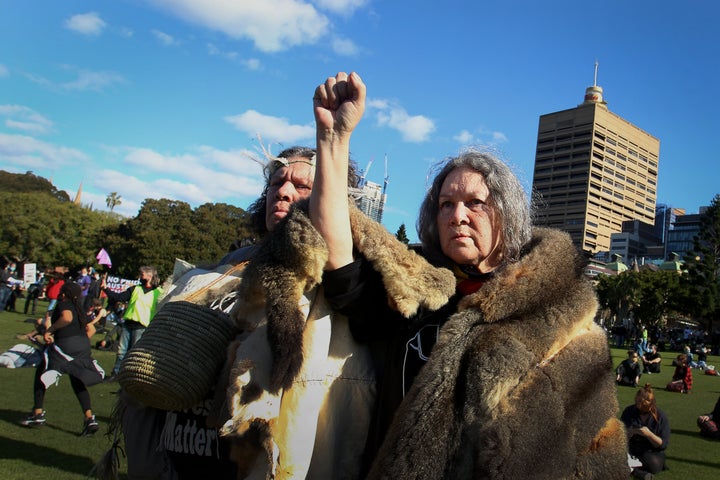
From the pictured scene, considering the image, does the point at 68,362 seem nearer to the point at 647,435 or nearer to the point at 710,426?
the point at 647,435

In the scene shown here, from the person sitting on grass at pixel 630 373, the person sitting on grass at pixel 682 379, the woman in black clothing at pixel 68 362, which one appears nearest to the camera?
the woman in black clothing at pixel 68 362

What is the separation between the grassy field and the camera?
5984mm

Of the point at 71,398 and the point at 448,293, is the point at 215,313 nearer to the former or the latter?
the point at 448,293

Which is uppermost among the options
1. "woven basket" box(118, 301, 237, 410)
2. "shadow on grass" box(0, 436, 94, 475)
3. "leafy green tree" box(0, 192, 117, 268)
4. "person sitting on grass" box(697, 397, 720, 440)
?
"leafy green tree" box(0, 192, 117, 268)

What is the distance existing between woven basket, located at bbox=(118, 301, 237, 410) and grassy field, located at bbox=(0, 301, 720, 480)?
438 cm

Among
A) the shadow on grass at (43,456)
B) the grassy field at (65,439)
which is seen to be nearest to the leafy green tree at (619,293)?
the grassy field at (65,439)

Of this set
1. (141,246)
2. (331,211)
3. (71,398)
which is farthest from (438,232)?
(141,246)

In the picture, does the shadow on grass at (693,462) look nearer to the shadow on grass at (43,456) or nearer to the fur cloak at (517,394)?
the shadow on grass at (43,456)

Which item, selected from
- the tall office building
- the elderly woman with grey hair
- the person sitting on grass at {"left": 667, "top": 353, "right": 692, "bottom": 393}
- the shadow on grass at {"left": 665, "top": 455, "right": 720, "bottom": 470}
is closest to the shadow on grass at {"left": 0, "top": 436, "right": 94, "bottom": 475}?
the elderly woman with grey hair

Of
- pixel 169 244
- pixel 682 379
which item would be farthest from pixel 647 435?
pixel 169 244

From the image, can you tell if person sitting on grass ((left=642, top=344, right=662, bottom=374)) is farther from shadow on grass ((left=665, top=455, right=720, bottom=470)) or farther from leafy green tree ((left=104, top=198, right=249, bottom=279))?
leafy green tree ((left=104, top=198, right=249, bottom=279))

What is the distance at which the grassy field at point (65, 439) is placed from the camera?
19.6ft

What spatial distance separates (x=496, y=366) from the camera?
175 centimetres

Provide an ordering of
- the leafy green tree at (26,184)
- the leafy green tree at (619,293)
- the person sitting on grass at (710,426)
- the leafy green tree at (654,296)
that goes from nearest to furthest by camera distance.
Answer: the person sitting on grass at (710,426)
the leafy green tree at (654,296)
the leafy green tree at (619,293)
the leafy green tree at (26,184)
